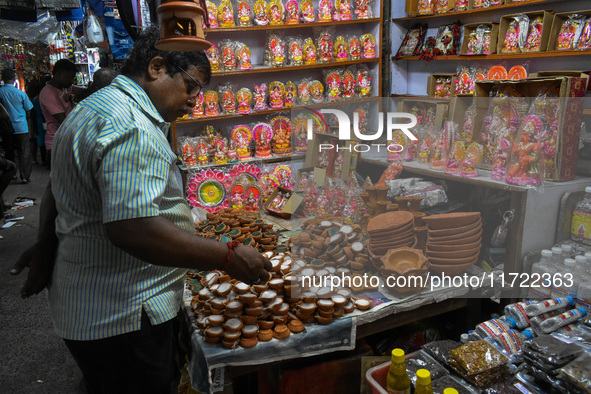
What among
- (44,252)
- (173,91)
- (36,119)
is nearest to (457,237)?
(173,91)

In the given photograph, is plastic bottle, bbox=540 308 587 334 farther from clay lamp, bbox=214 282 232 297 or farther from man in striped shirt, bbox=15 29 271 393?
clay lamp, bbox=214 282 232 297

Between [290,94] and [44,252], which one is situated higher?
[290,94]

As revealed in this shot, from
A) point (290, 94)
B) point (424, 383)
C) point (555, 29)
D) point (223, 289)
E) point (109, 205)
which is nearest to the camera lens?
point (109, 205)

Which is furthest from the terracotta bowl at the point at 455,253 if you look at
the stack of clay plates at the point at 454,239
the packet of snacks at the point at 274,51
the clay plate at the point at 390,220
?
the packet of snacks at the point at 274,51

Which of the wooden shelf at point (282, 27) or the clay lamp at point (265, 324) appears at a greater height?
the wooden shelf at point (282, 27)

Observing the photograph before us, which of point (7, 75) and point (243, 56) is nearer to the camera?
point (243, 56)

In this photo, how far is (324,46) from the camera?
4012 millimetres

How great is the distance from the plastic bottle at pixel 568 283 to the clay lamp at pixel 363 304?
26.6 inches

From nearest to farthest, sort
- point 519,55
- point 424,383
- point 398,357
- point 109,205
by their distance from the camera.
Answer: point 109,205 < point 424,383 < point 398,357 < point 519,55

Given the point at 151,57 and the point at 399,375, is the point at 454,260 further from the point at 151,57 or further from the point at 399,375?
the point at 151,57

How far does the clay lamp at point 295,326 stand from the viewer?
1.58 m

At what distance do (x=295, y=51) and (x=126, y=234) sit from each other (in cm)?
319

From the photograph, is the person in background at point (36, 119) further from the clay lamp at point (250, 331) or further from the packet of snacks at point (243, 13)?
the clay lamp at point (250, 331)

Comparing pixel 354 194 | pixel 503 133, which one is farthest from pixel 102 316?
pixel 503 133
